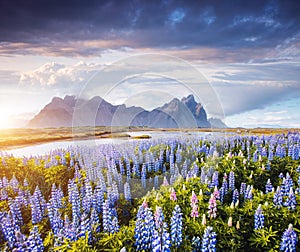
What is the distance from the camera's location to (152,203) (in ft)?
21.7

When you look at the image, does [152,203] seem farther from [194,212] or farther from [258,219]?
[258,219]

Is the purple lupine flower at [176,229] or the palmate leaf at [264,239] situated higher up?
the purple lupine flower at [176,229]

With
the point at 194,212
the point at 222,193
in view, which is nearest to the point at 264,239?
the point at 194,212

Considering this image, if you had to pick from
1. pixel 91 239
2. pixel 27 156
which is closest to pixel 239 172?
pixel 91 239

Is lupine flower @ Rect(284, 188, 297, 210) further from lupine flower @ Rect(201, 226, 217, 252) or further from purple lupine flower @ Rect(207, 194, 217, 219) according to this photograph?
lupine flower @ Rect(201, 226, 217, 252)

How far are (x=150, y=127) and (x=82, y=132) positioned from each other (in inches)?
87.6

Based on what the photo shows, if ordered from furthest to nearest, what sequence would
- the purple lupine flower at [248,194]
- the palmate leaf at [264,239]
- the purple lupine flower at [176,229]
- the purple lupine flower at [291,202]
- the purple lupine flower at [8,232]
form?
the purple lupine flower at [248,194], the purple lupine flower at [291,202], the purple lupine flower at [8,232], the palmate leaf at [264,239], the purple lupine flower at [176,229]

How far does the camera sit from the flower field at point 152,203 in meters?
5.37

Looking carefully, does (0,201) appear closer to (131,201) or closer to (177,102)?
(131,201)

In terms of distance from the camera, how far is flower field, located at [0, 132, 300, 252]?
5371mm

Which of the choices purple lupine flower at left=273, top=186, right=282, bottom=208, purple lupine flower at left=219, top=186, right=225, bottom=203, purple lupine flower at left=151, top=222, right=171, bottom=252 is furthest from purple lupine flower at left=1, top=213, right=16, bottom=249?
purple lupine flower at left=273, top=186, right=282, bottom=208

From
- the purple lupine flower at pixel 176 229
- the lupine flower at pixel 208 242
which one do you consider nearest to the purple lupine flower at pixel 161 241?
the purple lupine flower at pixel 176 229

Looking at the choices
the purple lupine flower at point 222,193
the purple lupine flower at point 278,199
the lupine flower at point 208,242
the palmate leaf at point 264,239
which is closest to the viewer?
the lupine flower at point 208,242

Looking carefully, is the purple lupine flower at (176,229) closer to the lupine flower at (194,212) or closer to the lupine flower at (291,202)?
the lupine flower at (194,212)
